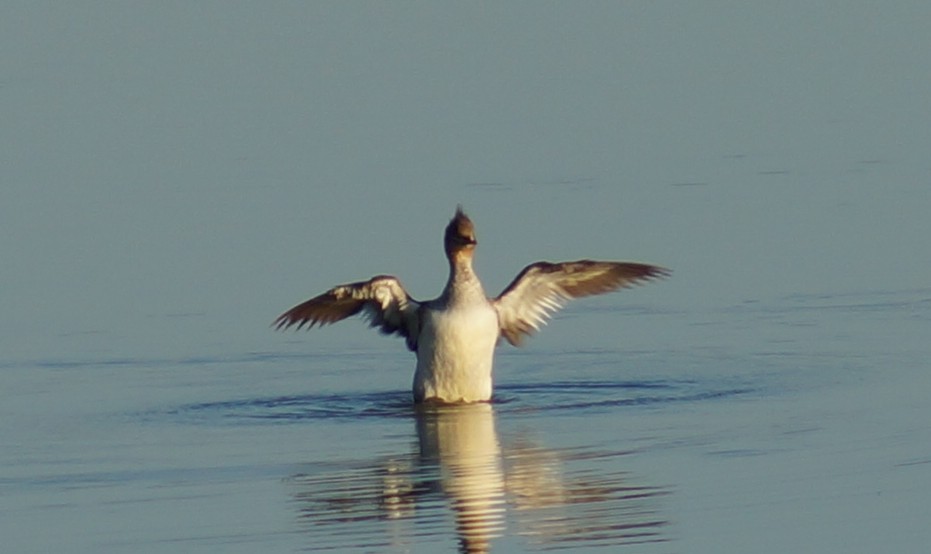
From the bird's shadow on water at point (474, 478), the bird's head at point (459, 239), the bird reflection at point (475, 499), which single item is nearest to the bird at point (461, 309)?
the bird's head at point (459, 239)

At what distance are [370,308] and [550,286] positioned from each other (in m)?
1.14

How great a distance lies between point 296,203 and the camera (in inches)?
742

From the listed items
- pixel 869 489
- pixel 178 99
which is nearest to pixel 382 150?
pixel 178 99

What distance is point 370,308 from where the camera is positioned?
1479 centimetres

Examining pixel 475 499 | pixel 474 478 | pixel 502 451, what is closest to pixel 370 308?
pixel 502 451

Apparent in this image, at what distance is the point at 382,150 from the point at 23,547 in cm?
1093

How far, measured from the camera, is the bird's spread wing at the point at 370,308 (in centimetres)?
1437

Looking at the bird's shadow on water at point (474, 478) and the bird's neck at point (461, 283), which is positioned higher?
the bird's neck at point (461, 283)

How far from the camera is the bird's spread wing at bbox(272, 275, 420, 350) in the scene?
1437 centimetres

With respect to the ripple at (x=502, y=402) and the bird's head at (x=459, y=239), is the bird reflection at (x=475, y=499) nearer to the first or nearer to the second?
the ripple at (x=502, y=402)

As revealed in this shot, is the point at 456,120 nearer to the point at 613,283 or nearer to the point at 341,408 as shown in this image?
the point at 613,283

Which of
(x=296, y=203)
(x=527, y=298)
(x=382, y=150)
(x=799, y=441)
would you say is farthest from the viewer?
(x=382, y=150)

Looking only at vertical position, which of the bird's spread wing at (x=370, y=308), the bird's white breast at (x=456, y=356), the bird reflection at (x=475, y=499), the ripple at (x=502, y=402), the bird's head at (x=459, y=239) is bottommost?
the bird reflection at (x=475, y=499)

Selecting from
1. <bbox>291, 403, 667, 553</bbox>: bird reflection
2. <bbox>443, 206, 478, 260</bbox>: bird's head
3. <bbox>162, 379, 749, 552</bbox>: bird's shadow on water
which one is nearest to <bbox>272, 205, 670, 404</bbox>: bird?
<bbox>443, 206, 478, 260</bbox>: bird's head
